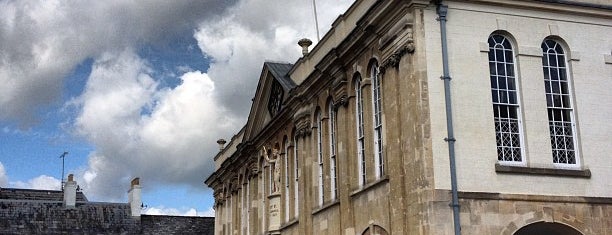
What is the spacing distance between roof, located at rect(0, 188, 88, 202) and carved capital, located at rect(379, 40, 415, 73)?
40335 millimetres

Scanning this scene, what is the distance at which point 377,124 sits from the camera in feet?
76.8

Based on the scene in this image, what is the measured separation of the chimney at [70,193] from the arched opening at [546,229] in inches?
1434

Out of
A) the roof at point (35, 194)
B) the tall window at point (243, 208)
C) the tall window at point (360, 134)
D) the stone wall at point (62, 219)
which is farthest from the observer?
the roof at point (35, 194)

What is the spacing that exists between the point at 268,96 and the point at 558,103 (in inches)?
614

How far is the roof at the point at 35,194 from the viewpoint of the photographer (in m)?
58.4

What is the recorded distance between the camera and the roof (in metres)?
58.4

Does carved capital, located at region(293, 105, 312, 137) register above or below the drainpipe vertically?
above

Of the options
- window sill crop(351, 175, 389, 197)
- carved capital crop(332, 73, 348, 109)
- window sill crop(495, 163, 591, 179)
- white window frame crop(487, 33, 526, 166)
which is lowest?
window sill crop(495, 163, 591, 179)

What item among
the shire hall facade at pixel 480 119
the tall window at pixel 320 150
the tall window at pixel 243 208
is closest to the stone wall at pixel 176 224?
the tall window at pixel 243 208

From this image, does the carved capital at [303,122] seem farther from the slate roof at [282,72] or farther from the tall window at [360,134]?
the tall window at [360,134]

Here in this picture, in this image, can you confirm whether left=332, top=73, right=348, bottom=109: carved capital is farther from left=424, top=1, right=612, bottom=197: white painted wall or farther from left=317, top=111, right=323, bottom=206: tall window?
left=424, top=1, right=612, bottom=197: white painted wall

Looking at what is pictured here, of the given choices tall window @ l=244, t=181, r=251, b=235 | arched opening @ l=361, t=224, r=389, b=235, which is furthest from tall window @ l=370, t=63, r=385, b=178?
tall window @ l=244, t=181, r=251, b=235

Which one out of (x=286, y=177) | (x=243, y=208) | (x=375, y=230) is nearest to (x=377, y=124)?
(x=375, y=230)

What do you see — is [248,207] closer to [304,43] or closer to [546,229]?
[304,43]
